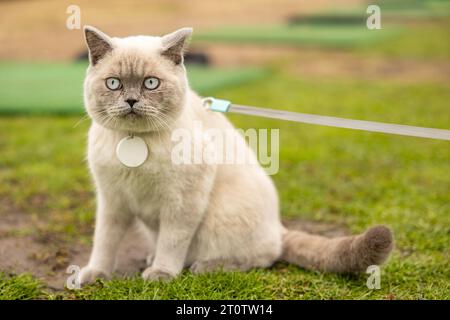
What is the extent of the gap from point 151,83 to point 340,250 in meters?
1.13

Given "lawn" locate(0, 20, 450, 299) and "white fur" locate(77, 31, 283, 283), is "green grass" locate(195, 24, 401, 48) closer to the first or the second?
"lawn" locate(0, 20, 450, 299)

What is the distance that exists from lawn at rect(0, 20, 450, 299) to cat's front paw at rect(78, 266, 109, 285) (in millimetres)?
86

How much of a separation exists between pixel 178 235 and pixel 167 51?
818mm

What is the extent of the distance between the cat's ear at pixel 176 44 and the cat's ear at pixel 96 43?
0.23 metres

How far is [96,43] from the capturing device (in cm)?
216

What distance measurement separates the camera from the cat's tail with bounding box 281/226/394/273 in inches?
87.1

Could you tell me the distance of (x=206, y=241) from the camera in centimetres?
254

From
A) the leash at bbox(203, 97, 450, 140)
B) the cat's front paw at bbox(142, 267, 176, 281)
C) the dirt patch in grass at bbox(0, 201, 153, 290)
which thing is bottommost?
the dirt patch in grass at bbox(0, 201, 153, 290)

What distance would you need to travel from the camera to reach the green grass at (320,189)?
236 centimetres

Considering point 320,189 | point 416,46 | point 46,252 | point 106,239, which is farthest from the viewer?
point 416,46

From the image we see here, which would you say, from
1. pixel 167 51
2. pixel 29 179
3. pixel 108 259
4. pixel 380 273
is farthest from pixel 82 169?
pixel 380 273

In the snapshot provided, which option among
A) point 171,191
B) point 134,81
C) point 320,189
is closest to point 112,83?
point 134,81

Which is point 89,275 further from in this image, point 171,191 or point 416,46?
point 416,46

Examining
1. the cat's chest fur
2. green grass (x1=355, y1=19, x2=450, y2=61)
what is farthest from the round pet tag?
green grass (x1=355, y1=19, x2=450, y2=61)
